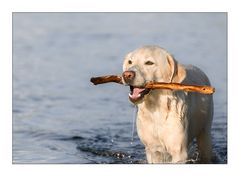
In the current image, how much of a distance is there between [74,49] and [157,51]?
10.1 m

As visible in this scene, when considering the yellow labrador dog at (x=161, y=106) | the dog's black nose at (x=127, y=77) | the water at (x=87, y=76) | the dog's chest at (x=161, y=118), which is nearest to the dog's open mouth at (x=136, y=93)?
the yellow labrador dog at (x=161, y=106)

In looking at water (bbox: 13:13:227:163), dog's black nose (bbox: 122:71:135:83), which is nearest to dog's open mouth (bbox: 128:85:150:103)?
dog's black nose (bbox: 122:71:135:83)

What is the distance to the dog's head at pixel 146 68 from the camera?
31.8 feet

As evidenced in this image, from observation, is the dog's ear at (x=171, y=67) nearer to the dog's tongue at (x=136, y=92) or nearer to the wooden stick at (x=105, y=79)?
the dog's tongue at (x=136, y=92)

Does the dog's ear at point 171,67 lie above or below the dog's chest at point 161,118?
above

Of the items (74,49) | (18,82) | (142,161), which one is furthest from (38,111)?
(74,49)

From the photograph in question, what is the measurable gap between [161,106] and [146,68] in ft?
1.67

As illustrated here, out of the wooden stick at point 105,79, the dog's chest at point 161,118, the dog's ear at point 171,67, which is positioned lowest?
the dog's chest at point 161,118

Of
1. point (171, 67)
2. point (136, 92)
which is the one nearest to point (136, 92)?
point (136, 92)

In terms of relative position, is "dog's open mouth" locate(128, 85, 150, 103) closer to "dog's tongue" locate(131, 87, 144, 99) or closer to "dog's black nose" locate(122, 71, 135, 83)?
"dog's tongue" locate(131, 87, 144, 99)

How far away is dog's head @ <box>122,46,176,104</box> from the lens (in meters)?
9.69

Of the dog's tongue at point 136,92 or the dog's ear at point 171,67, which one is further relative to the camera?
the dog's ear at point 171,67

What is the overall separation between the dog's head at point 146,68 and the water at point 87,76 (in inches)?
66.0

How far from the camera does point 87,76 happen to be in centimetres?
1695
